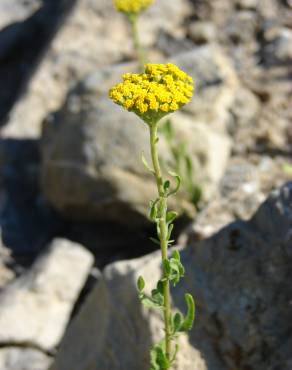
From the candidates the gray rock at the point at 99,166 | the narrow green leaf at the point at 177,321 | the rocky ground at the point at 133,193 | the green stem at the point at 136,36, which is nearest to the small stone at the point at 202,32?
the rocky ground at the point at 133,193

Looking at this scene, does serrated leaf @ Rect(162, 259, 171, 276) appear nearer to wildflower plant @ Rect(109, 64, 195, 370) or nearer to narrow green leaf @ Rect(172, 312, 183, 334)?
wildflower plant @ Rect(109, 64, 195, 370)

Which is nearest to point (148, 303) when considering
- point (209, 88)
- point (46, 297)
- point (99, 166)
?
point (46, 297)

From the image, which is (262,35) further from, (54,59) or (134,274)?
(134,274)

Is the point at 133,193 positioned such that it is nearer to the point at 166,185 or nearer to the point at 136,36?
the point at 136,36

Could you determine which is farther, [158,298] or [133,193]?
[133,193]

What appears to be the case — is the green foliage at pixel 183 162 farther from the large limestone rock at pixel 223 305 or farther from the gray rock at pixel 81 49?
the gray rock at pixel 81 49
